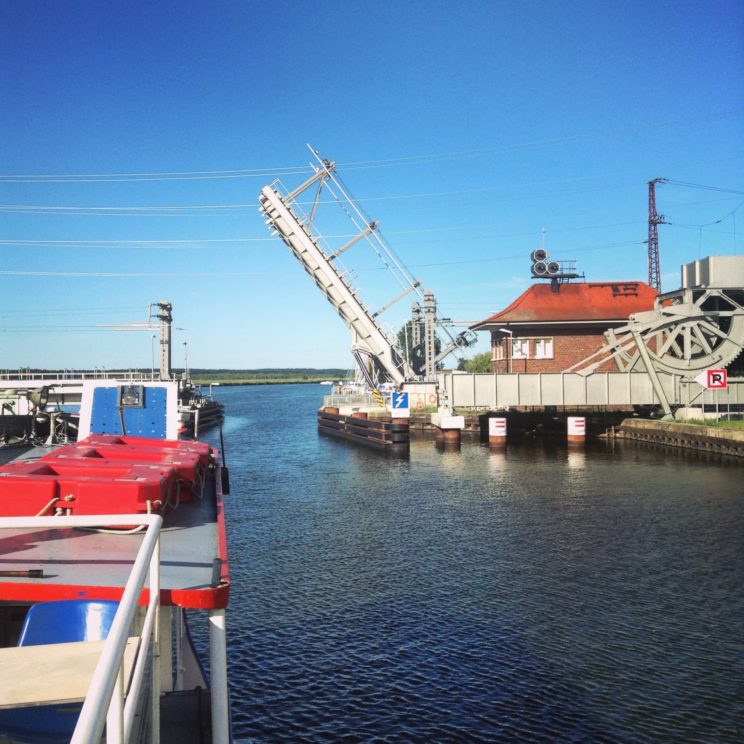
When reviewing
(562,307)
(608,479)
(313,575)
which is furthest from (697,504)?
(562,307)

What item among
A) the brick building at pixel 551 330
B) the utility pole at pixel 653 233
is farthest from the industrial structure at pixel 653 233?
the brick building at pixel 551 330

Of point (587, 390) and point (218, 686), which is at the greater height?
point (587, 390)

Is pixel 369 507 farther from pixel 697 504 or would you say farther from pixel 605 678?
pixel 605 678

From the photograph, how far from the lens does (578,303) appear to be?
45625 mm

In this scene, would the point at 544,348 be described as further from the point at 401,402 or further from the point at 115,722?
the point at 115,722

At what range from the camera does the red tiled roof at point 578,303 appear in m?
44.0

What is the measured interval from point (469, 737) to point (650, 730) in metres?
1.99

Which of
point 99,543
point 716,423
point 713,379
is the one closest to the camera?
point 99,543

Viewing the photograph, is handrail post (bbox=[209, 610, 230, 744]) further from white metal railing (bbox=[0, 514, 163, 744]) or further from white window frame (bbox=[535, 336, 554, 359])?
white window frame (bbox=[535, 336, 554, 359])

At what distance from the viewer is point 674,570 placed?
13.6 meters

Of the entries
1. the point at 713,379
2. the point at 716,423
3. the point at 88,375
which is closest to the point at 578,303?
the point at 713,379

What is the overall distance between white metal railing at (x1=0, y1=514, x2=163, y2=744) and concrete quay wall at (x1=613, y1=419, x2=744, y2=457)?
29.4 meters

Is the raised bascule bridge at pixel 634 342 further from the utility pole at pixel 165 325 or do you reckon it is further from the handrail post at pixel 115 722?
the handrail post at pixel 115 722

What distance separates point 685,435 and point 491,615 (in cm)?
2396
